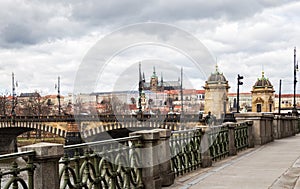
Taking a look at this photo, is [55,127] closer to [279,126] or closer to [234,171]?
[279,126]

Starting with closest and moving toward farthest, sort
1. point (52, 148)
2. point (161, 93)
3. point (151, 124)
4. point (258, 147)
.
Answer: point (52, 148), point (258, 147), point (161, 93), point (151, 124)

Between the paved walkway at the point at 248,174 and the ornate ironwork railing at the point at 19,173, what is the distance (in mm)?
4605

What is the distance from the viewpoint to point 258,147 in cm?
1967

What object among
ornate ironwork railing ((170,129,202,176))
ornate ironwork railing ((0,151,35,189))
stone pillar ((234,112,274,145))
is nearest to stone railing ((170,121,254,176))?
ornate ironwork railing ((170,129,202,176))

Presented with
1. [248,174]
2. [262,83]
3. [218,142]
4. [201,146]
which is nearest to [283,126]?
[218,142]

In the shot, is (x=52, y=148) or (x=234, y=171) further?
(x=234, y=171)

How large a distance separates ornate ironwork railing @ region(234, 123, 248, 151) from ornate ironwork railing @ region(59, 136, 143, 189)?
346 inches

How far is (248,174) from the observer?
455 inches

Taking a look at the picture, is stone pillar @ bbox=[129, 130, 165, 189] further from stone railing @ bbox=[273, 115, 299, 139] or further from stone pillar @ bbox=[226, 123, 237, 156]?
stone railing @ bbox=[273, 115, 299, 139]

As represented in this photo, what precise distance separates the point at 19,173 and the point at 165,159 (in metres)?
4.84

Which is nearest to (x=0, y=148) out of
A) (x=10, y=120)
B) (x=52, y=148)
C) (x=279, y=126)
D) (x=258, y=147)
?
(x=10, y=120)

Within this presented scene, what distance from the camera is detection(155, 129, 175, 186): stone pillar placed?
982 centimetres

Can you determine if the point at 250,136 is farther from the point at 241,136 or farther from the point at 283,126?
the point at 283,126

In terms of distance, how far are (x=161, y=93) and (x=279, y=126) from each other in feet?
55.1
